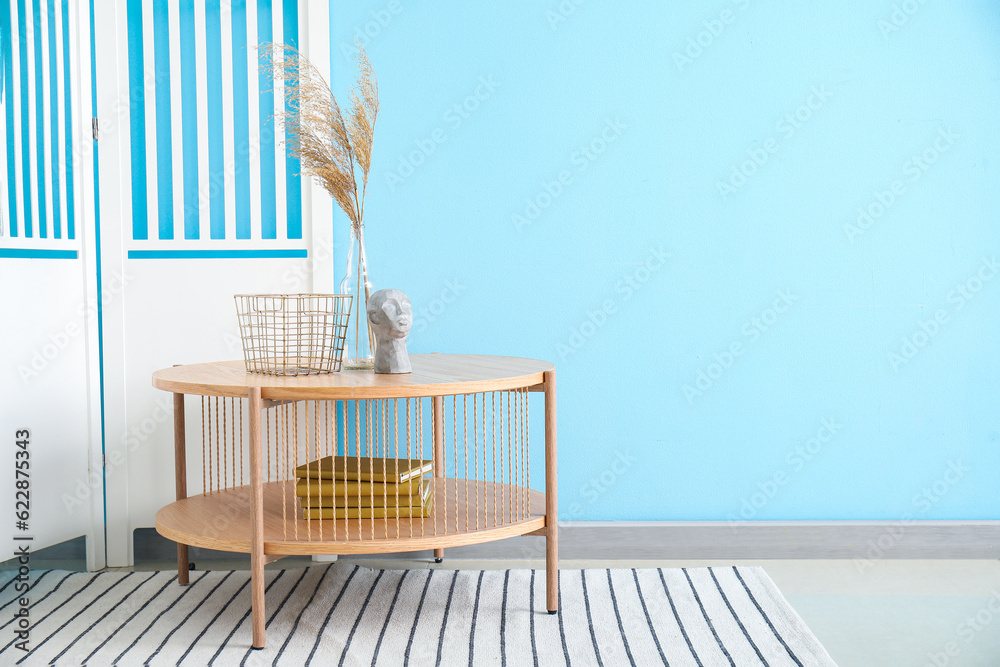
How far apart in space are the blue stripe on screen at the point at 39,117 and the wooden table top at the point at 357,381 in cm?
68

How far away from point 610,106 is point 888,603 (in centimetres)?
157

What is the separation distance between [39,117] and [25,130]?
0.18ft

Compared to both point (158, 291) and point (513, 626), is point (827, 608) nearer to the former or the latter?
point (513, 626)

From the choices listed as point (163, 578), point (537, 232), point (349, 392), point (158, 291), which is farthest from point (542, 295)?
point (163, 578)

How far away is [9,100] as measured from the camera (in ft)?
7.01

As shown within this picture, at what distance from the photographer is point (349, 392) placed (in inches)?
61.9

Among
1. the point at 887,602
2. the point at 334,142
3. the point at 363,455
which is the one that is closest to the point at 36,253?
the point at 334,142

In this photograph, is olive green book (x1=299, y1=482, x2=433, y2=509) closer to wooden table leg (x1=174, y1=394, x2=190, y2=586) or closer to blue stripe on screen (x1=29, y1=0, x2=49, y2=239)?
wooden table leg (x1=174, y1=394, x2=190, y2=586)
